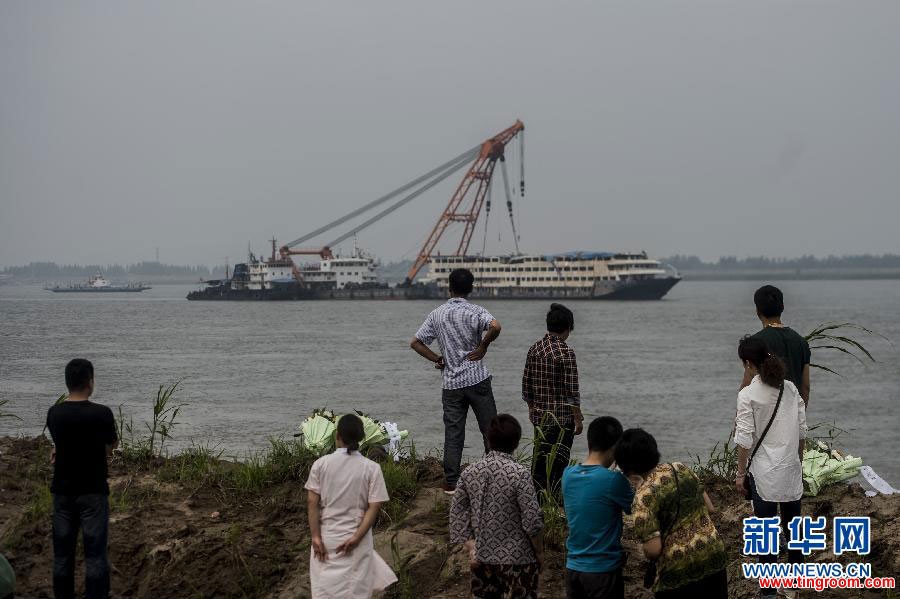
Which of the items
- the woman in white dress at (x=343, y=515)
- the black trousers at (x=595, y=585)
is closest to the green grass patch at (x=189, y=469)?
the woman in white dress at (x=343, y=515)

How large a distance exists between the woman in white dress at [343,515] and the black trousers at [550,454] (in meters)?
1.60

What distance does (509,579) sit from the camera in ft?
14.1

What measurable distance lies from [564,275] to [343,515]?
340 feet

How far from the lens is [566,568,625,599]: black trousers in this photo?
4.05 metres

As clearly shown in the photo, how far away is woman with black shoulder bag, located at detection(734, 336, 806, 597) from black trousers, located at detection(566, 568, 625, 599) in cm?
105

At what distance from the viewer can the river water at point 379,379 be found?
61.6 ft

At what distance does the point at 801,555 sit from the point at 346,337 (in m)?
44.3

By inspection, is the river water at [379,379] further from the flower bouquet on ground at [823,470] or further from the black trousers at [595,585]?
the black trousers at [595,585]

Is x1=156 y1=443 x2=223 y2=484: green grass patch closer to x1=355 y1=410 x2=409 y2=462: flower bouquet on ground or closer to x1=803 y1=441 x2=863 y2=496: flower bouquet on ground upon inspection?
x1=355 y1=410 x2=409 y2=462: flower bouquet on ground

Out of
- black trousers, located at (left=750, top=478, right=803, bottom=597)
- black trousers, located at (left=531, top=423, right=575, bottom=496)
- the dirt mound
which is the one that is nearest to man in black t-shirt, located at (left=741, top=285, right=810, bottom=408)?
black trousers, located at (left=750, top=478, right=803, bottom=597)

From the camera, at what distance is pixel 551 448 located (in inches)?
229

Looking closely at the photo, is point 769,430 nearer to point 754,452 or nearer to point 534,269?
point 754,452

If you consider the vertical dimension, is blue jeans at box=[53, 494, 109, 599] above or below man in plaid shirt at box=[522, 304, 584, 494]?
below

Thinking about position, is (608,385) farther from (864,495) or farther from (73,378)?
(73,378)
